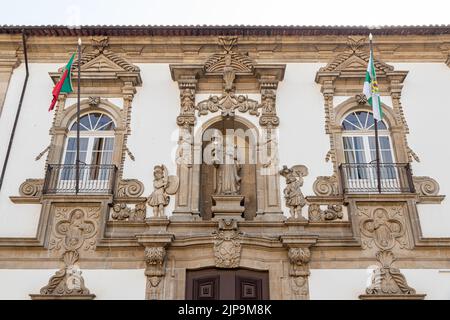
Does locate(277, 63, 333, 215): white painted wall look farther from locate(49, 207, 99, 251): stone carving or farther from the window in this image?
locate(49, 207, 99, 251): stone carving

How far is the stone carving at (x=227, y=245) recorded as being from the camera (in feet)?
32.4

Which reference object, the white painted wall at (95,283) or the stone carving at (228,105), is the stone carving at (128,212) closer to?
the white painted wall at (95,283)

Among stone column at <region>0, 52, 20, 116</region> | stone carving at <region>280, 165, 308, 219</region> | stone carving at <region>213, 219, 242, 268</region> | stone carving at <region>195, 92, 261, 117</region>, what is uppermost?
stone column at <region>0, 52, 20, 116</region>

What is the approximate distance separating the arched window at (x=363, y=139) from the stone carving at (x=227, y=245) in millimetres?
3120

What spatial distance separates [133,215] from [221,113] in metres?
3.12

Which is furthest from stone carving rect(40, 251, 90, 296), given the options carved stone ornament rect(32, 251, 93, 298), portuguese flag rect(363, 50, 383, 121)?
portuguese flag rect(363, 50, 383, 121)

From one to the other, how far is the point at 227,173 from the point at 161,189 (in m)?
1.46

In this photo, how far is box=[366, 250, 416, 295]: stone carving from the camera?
965 centimetres

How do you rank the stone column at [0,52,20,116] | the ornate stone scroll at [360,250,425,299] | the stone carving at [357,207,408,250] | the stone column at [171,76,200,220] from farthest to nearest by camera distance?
the stone column at [0,52,20,116], the stone column at [171,76,200,220], the stone carving at [357,207,408,250], the ornate stone scroll at [360,250,425,299]

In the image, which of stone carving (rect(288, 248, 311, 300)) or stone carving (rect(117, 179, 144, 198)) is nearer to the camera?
stone carving (rect(288, 248, 311, 300))

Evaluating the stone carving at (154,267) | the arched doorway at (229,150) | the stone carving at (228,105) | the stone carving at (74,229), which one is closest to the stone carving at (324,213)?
the arched doorway at (229,150)

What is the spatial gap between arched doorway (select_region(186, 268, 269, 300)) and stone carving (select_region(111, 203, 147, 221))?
157 centimetres
